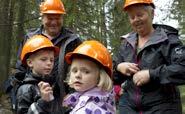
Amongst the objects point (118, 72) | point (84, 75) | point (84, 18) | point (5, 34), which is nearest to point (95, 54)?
point (84, 75)

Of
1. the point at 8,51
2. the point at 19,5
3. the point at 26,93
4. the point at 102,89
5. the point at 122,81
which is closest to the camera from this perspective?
the point at 102,89

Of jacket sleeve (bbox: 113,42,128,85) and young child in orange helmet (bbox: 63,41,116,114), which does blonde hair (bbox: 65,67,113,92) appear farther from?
jacket sleeve (bbox: 113,42,128,85)

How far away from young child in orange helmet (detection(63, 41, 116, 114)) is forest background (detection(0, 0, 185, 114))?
6.27 m

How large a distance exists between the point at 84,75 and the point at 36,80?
63 centimetres

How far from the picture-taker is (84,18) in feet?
35.0

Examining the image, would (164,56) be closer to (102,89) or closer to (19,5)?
(102,89)

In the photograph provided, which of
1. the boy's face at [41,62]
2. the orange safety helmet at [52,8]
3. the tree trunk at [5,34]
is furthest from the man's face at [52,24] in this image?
the tree trunk at [5,34]

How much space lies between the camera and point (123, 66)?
4090 mm

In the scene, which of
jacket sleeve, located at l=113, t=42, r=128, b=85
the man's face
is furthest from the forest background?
jacket sleeve, located at l=113, t=42, r=128, b=85

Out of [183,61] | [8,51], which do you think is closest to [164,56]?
[183,61]

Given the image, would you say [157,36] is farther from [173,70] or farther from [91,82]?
[91,82]

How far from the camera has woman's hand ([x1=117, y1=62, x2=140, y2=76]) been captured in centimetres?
401

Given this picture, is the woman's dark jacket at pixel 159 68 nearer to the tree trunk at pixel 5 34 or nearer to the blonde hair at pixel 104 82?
the blonde hair at pixel 104 82

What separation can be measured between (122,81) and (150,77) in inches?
21.4
